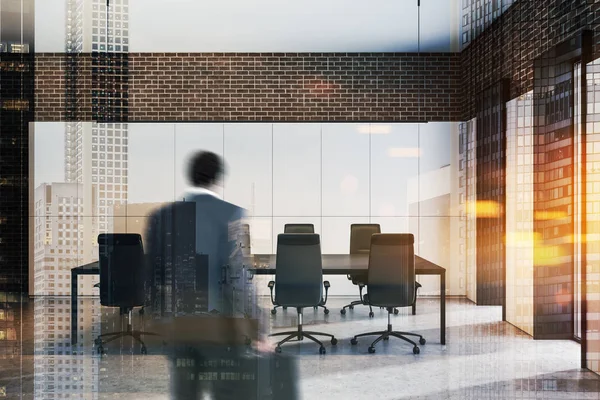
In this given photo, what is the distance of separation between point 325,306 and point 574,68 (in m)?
2.04

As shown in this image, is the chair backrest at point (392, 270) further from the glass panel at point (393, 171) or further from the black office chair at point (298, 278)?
the black office chair at point (298, 278)

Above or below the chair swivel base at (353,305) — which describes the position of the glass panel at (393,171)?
above

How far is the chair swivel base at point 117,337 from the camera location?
306cm

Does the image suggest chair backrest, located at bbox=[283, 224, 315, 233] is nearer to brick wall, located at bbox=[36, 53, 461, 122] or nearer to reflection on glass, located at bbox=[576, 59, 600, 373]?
brick wall, located at bbox=[36, 53, 461, 122]

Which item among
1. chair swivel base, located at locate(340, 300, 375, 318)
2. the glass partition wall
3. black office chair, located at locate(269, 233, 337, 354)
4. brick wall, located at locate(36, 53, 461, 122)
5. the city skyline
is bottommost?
chair swivel base, located at locate(340, 300, 375, 318)

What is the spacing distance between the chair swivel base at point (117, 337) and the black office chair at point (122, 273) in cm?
9

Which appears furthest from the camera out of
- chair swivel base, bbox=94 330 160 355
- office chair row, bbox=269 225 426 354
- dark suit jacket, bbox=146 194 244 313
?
chair swivel base, bbox=94 330 160 355

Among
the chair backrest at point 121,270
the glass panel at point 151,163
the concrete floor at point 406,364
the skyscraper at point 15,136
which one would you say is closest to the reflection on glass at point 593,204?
the concrete floor at point 406,364

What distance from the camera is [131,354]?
3.09m

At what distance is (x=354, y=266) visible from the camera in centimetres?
299

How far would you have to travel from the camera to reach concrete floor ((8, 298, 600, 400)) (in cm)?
299

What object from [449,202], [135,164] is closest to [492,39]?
[449,202]

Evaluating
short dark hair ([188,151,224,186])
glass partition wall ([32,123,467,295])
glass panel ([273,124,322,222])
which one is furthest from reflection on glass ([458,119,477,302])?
short dark hair ([188,151,224,186])

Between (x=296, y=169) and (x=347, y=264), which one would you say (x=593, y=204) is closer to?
(x=347, y=264)
